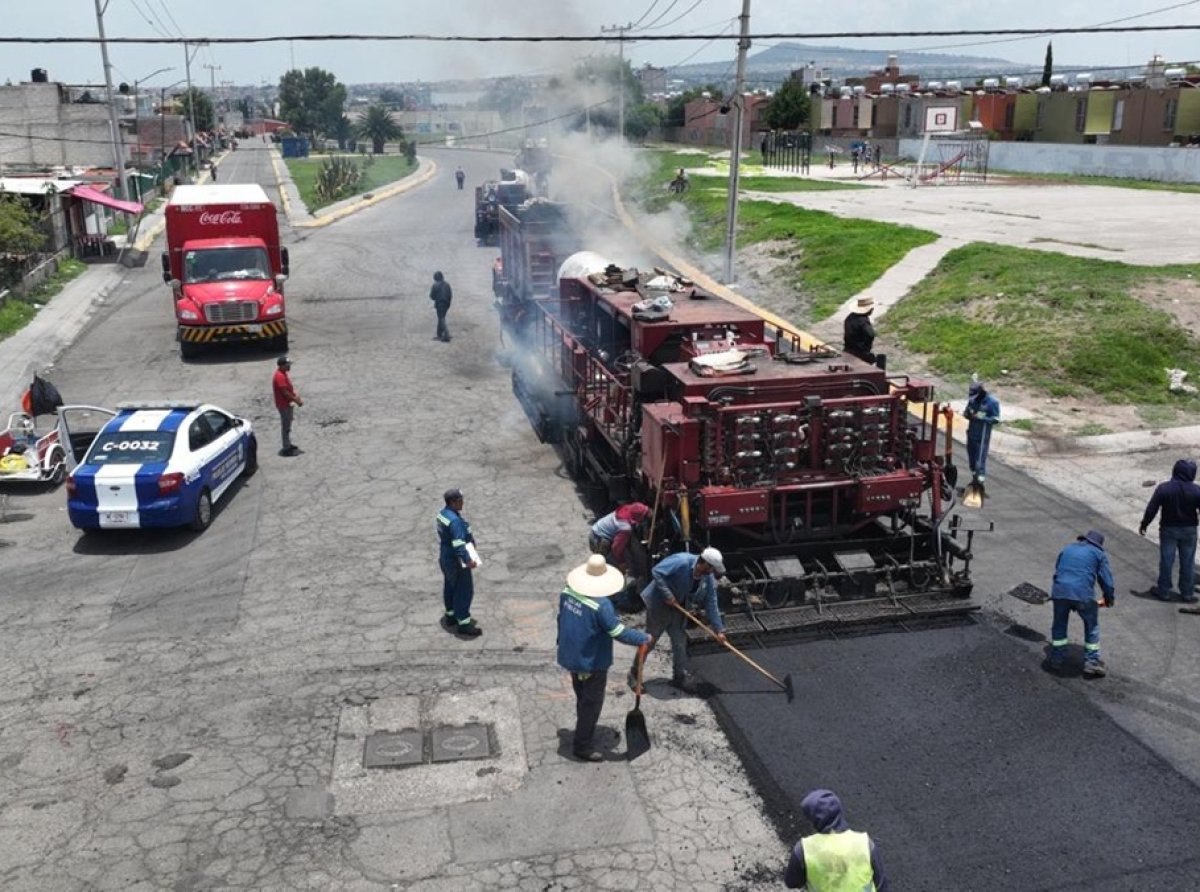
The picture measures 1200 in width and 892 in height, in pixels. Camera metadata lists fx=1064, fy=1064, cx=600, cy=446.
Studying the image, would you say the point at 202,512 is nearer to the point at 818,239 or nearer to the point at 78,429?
the point at 78,429

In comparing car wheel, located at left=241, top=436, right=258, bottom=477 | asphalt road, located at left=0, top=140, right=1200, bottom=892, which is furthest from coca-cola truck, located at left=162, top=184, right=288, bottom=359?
asphalt road, located at left=0, top=140, right=1200, bottom=892

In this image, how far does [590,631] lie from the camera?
27.1 ft

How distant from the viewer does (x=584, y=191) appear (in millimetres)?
42812

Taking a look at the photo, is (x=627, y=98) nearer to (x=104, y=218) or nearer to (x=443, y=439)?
(x=104, y=218)

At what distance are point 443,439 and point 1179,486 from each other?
10.8 meters

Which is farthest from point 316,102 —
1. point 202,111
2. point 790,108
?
point 790,108

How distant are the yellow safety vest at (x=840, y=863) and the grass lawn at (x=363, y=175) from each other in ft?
165

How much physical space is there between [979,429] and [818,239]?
59.9 ft

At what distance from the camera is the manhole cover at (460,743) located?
28.3ft

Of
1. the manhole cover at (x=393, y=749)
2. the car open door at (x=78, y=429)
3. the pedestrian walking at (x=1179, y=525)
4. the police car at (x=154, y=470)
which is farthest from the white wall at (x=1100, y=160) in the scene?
the manhole cover at (x=393, y=749)

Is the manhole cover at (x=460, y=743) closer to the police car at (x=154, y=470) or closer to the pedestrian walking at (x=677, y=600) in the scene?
the pedestrian walking at (x=677, y=600)

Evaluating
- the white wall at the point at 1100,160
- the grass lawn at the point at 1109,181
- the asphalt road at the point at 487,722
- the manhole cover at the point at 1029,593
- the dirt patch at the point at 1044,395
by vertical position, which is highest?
the white wall at the point at 1100,160

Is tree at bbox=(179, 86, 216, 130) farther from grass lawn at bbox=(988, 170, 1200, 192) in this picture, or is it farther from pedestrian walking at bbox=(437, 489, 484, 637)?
pedestrian walking at bbox=(437, 489, 484, 637)

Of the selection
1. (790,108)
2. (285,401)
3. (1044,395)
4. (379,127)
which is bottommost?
(1044,395)
